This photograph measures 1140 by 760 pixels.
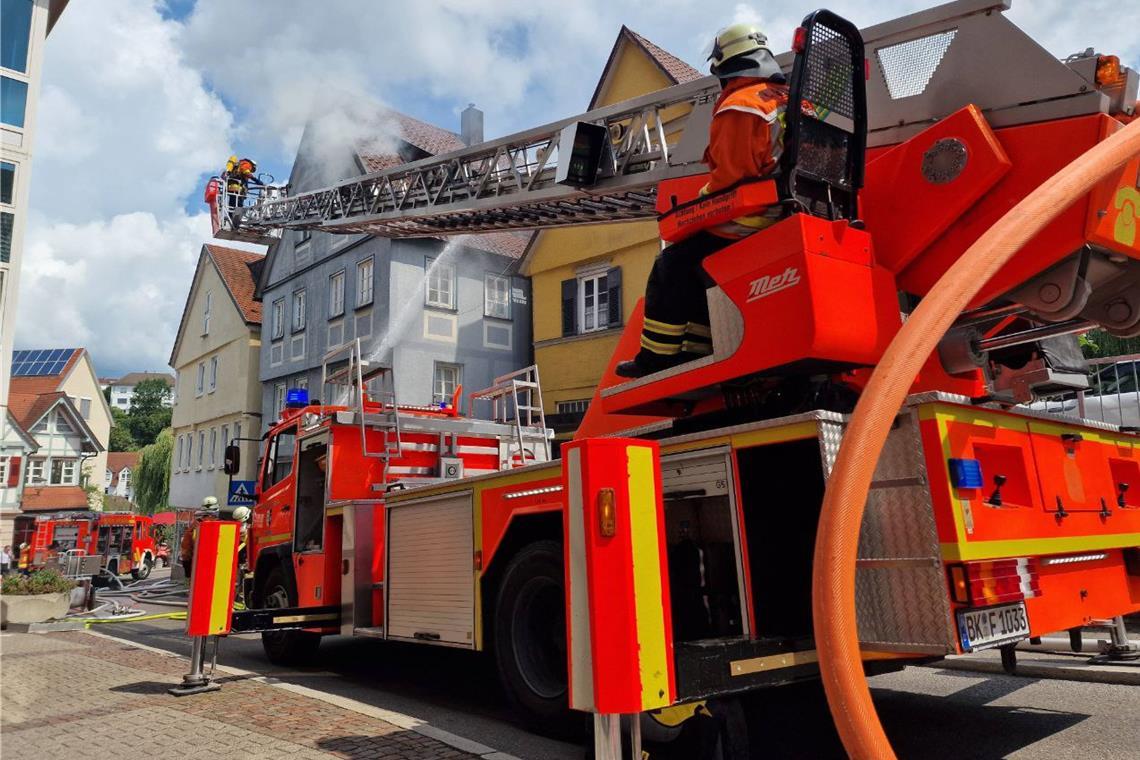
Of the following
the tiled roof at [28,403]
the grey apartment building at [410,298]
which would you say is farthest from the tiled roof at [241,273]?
the tiled roof at [28,403]

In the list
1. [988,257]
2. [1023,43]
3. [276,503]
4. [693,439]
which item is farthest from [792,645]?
[276,503]

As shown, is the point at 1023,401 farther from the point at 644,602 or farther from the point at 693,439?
the point at 644,602

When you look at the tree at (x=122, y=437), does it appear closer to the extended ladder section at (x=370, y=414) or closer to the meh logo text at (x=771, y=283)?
the extended ladder section at (x=370, y=414)

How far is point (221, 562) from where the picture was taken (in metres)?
6.33

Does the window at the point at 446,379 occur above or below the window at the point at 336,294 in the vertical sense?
below

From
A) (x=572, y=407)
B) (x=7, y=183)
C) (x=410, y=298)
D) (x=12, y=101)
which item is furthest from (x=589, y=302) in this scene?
(x=12, y=101)

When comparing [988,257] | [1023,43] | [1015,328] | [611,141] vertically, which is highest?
[611,141]

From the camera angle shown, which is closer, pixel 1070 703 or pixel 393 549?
pixel 1070 703

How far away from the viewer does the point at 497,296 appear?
22.8 m

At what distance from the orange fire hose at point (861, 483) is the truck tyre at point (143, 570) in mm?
31045

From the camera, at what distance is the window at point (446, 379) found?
21406 millimetres

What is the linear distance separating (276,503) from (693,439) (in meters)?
5.89

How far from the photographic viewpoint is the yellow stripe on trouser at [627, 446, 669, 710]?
2.54 metres

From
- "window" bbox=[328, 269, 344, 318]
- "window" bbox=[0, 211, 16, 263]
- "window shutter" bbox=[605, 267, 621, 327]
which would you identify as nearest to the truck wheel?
"window" bbox=[0, 211, 16, 263]
